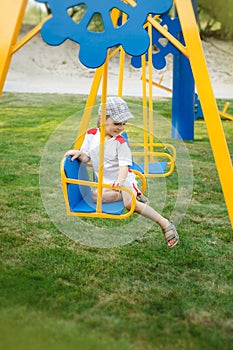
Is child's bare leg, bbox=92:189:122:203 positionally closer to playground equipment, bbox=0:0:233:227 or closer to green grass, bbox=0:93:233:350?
green grass, bbox=0:93:233:350

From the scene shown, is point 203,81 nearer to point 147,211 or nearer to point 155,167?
point 147,211

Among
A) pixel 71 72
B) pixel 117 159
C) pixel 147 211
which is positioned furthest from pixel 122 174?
pixel 71 72

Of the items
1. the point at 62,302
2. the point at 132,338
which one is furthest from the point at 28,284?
the point at 132,338

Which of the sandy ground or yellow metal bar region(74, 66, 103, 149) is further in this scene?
the sandy ground

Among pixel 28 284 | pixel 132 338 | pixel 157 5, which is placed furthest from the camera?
pixel 28 284

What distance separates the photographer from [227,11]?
49.4ft

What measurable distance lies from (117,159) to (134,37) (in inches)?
26.2

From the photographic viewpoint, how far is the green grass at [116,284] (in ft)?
6.78

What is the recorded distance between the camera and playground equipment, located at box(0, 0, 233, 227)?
7.32ft

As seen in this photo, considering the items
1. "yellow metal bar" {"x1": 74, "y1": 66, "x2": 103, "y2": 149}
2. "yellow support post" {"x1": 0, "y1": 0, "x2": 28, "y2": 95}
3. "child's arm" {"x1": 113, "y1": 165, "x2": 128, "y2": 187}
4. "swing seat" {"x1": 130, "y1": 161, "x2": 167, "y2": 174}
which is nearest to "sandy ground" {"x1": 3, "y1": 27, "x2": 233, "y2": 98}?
"swing seat" {"x1": 130, "y1": 161, "x2": 167, "y2": 174}

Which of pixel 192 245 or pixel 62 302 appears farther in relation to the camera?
pixel 192 245

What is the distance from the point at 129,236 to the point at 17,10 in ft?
4.78

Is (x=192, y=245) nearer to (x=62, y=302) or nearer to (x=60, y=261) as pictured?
(x=60, y=261)

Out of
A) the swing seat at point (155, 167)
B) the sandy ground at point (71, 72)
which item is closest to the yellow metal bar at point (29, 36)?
the swing seat at point (155, 167)
